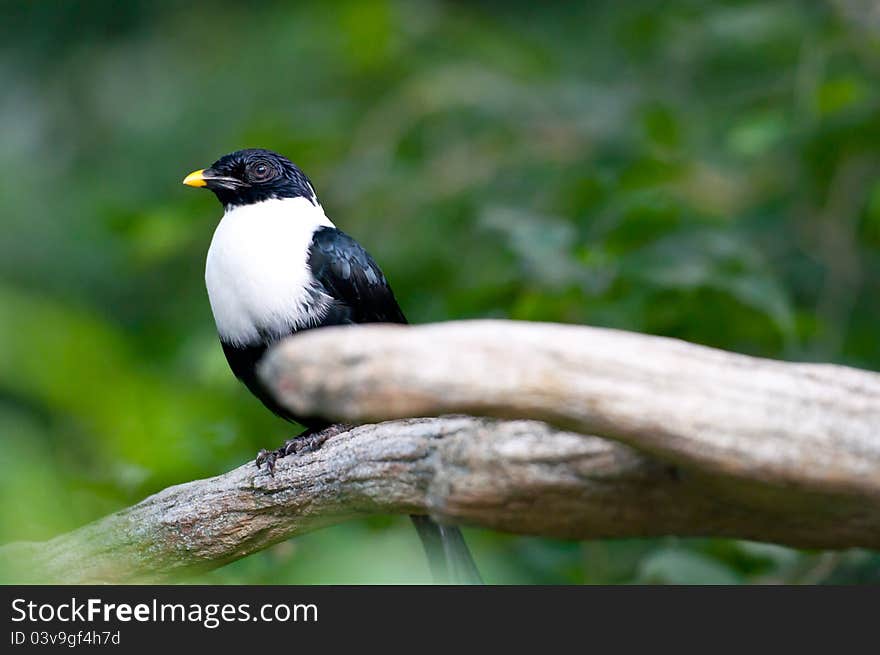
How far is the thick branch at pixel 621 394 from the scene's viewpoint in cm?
175

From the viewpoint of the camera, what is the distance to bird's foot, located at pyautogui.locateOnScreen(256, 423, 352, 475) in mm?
3235

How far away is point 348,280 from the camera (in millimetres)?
3729

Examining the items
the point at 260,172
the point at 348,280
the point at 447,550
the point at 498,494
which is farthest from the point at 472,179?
the point at 498,494

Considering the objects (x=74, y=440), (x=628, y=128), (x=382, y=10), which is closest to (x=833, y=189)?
(x=628, y=128)

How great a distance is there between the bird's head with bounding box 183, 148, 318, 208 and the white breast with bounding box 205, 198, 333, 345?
0.88ft

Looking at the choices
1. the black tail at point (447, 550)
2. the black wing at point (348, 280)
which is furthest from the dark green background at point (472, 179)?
the black wing at point (348, 280)

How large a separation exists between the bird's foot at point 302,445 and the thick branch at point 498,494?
0.28 m

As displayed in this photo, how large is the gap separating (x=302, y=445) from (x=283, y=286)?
53cm

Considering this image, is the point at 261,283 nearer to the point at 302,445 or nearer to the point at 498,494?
the point at 302,445

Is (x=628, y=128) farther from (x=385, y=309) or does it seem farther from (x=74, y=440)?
(x=74, y=440)

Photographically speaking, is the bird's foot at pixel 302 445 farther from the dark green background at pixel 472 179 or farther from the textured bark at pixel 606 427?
the textured bark at pixel 606 427

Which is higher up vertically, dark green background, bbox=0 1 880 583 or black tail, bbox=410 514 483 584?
dark green background, bbox=0 1 880 583

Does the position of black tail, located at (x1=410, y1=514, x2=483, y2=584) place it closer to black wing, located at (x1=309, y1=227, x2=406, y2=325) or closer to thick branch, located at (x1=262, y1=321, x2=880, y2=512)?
black wing, located at (x1=309, y1=227, x2=406, y2=325)

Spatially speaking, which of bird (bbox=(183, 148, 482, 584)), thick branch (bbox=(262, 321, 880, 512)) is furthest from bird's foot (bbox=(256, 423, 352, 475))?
thick branch (bbox=(262, 321, 880, 512))
